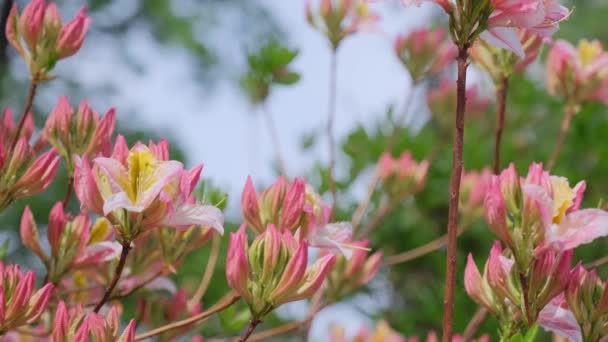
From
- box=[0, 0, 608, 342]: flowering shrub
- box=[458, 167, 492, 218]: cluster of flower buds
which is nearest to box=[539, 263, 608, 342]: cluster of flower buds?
box=[0, 0, 608, 342]: flowering shrub

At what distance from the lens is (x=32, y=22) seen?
773 mm

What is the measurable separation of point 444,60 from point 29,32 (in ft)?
2.36

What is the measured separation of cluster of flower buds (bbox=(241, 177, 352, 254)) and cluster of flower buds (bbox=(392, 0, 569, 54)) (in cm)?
18

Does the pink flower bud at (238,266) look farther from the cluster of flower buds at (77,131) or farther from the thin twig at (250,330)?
the cluster of flower buds at (77,131)

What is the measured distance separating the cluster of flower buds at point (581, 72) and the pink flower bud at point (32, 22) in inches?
24.8

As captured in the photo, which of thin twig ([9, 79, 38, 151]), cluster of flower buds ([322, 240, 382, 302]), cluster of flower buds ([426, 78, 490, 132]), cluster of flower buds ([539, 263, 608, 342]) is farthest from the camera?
cluster of flower buds ([426, 78, 490, 132])

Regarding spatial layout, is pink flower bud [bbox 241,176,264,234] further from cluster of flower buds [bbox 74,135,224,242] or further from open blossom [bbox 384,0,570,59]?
open blossom [bbox 384,0,570,59]

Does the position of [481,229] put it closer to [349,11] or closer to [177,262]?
[349,11]

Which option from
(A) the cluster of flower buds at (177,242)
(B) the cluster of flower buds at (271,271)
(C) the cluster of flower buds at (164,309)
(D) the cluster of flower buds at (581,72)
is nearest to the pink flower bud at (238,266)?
(B) the cluster of flower buds at (271,271)

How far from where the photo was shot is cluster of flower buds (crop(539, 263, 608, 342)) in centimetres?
60

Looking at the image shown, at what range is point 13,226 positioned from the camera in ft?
9.68

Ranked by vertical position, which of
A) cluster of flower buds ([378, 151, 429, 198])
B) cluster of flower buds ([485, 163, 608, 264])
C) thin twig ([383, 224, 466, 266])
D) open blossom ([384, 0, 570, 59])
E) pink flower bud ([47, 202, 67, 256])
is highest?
open blossom ([384, 0, 570, 59])

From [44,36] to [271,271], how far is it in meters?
0.35

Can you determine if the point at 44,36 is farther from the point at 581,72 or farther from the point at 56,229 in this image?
the point at 581,72
